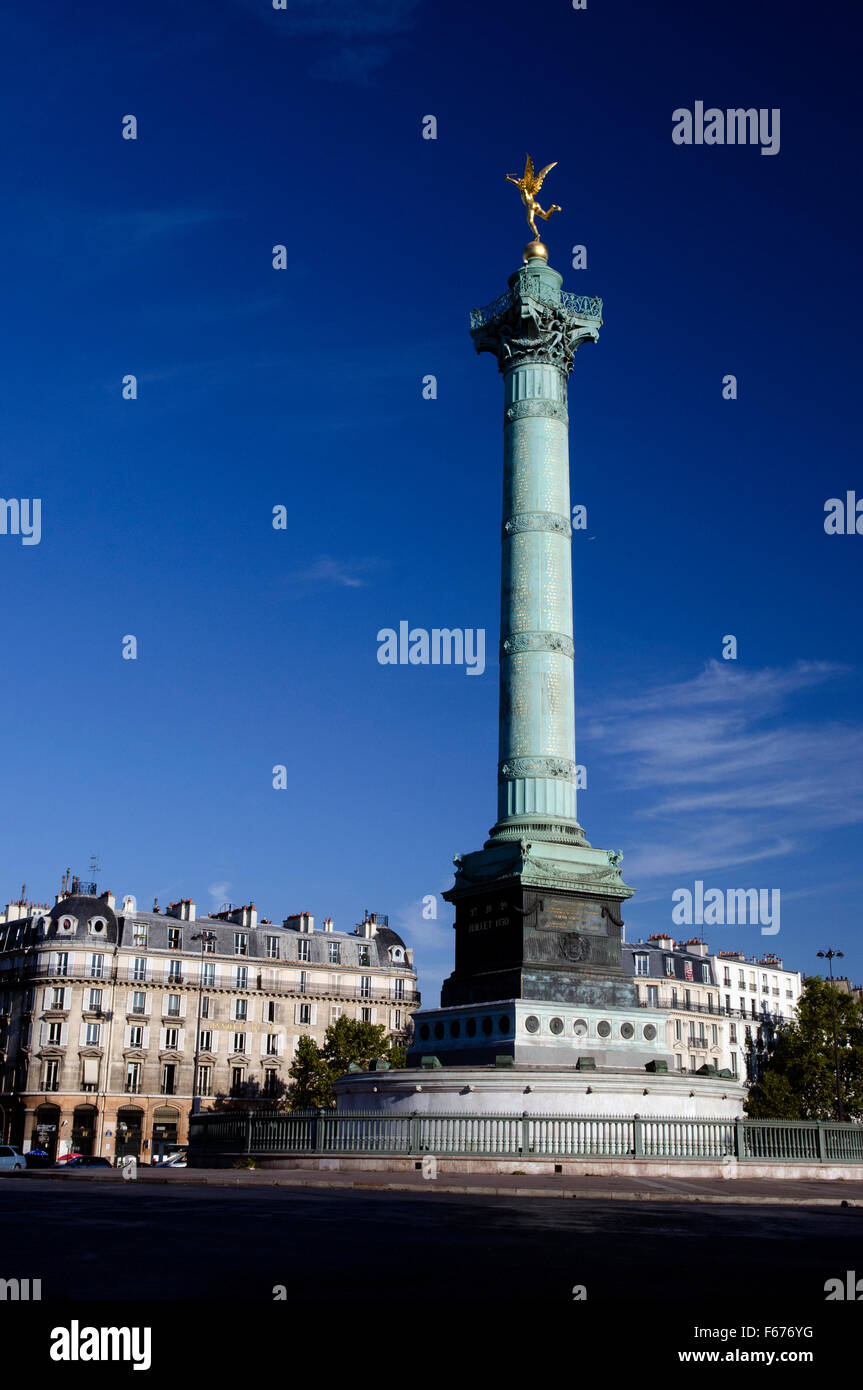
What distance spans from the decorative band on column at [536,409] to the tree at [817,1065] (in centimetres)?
4582

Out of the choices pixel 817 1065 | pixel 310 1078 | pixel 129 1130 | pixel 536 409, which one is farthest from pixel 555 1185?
pixel 129 1130

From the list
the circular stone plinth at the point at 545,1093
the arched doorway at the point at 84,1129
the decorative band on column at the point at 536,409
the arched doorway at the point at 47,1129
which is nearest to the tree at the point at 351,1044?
the arched doorway at the point at 84,1129

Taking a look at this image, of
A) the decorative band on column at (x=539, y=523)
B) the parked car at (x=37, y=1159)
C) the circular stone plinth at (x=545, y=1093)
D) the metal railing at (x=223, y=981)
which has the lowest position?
the parked car at (x=37, y=1159)

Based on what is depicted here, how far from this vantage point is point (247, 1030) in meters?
79.8

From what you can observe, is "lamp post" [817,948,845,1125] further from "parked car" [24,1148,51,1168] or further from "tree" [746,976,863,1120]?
"parked car" [24,1148,51,1168]

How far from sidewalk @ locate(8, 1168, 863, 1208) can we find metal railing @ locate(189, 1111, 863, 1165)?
122 centimetres

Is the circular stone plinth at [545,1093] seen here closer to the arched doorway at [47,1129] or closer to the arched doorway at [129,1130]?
the arched doorway at [129,1130]

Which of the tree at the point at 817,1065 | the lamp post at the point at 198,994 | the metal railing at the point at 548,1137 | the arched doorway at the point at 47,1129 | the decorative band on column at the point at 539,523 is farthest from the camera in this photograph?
the lamp post at the point at 198,994

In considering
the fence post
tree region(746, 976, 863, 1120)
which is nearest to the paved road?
the fence post

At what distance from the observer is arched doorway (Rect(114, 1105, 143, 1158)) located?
7294 cm

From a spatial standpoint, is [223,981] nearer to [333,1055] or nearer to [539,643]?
[333,1055]

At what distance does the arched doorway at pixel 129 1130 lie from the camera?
72.9 metres
